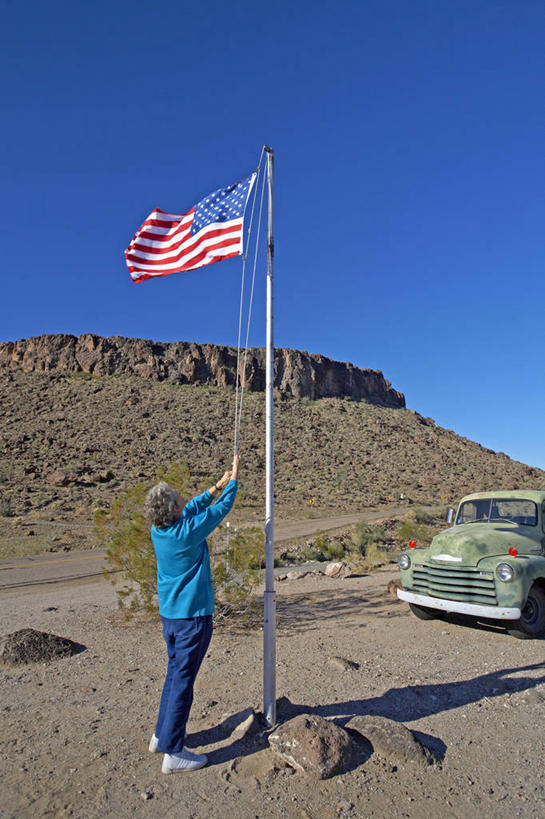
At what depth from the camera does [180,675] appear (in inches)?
149

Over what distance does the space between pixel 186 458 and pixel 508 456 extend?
49057mm

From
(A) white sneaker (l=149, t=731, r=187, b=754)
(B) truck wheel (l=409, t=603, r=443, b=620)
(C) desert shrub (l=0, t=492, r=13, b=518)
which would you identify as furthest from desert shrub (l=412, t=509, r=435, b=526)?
(A) white sneaker (l=149, t=731, r=187, b=754)

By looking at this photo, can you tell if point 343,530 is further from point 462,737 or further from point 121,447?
point 121,447

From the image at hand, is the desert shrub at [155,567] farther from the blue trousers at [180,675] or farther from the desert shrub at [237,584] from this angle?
the blue trousers at [180,675]

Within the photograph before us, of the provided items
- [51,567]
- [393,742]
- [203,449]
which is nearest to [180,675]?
[393,742]

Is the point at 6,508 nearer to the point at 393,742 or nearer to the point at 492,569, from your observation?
the point at 492,569

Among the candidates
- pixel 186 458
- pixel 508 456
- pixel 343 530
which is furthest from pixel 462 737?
pixel 508 456

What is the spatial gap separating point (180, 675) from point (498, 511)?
6242 mm

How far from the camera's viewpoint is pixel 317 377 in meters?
81.2

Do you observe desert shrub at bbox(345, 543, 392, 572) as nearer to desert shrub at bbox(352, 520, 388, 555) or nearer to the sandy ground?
desert shrub at bbox(352, 520, 388, 555)

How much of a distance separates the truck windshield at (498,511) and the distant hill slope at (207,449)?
23496mm

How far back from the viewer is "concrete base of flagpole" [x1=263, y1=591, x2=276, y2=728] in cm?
437

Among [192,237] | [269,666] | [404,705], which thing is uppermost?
[192,237]

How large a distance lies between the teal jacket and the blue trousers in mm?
81
